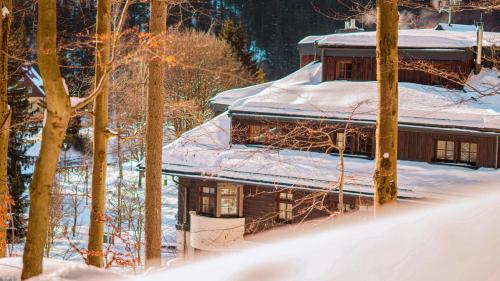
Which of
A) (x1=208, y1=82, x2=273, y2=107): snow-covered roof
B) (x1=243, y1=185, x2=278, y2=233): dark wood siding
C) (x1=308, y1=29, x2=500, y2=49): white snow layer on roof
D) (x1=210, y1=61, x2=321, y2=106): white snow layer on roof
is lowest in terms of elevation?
(x1=243, y1=185, x2=278, y2=233): dark wood siding

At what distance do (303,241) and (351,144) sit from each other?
17.1 metres

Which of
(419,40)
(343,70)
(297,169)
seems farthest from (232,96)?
(297,169)

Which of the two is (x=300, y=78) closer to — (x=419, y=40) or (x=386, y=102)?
(x=419, y=40)

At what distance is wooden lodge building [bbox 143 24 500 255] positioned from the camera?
2006cm

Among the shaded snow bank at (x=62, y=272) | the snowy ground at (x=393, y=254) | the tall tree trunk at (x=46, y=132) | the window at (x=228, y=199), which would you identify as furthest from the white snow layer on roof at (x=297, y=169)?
the snowy ground at (x=393, y=254)

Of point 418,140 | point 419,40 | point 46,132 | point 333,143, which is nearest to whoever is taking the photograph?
point 46,132

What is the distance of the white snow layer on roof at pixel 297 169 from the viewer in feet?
61.9

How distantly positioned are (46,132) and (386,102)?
4383 mm

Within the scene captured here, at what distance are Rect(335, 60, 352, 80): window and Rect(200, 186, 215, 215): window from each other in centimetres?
657

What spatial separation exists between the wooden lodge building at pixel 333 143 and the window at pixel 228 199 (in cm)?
4

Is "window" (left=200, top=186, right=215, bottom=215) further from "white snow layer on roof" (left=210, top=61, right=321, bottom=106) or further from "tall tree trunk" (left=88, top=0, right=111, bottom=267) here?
"tall tree trunk" (left=88, top=0, right=111, bottom=267)

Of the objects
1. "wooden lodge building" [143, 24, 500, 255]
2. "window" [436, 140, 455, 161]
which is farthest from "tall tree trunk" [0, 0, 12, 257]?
"window" [436, 140, 455, 161]

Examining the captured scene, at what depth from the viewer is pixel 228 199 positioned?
898 inches

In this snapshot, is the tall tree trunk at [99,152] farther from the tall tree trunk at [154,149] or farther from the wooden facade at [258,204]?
the wooden facade at [258,204]
